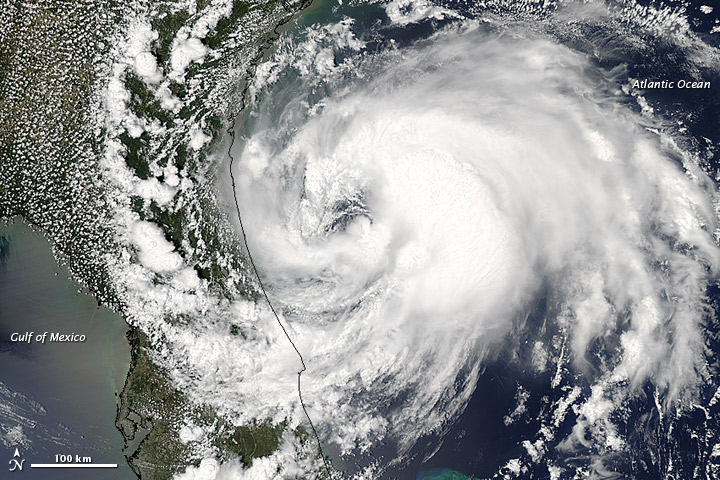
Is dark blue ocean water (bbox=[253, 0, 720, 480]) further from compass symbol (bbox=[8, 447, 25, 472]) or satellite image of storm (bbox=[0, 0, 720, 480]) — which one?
compass symbol (bbox=[8, 447, 25, 472])

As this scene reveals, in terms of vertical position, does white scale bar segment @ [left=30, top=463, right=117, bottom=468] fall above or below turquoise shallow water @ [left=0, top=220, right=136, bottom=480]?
below

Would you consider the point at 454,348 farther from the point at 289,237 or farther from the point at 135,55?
the point at 135,55

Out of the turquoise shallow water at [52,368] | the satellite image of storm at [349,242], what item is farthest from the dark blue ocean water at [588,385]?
the turquoise shallow water at [52,368]

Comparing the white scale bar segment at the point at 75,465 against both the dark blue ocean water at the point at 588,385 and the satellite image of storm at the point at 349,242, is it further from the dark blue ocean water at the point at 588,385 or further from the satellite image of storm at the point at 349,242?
the dark blue ocean water at the point at 588,385

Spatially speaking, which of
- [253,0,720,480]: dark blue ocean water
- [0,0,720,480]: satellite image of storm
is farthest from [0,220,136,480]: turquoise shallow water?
[253,0,720,480]: dark blue ocean water

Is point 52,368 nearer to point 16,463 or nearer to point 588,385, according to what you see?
point 16,463
